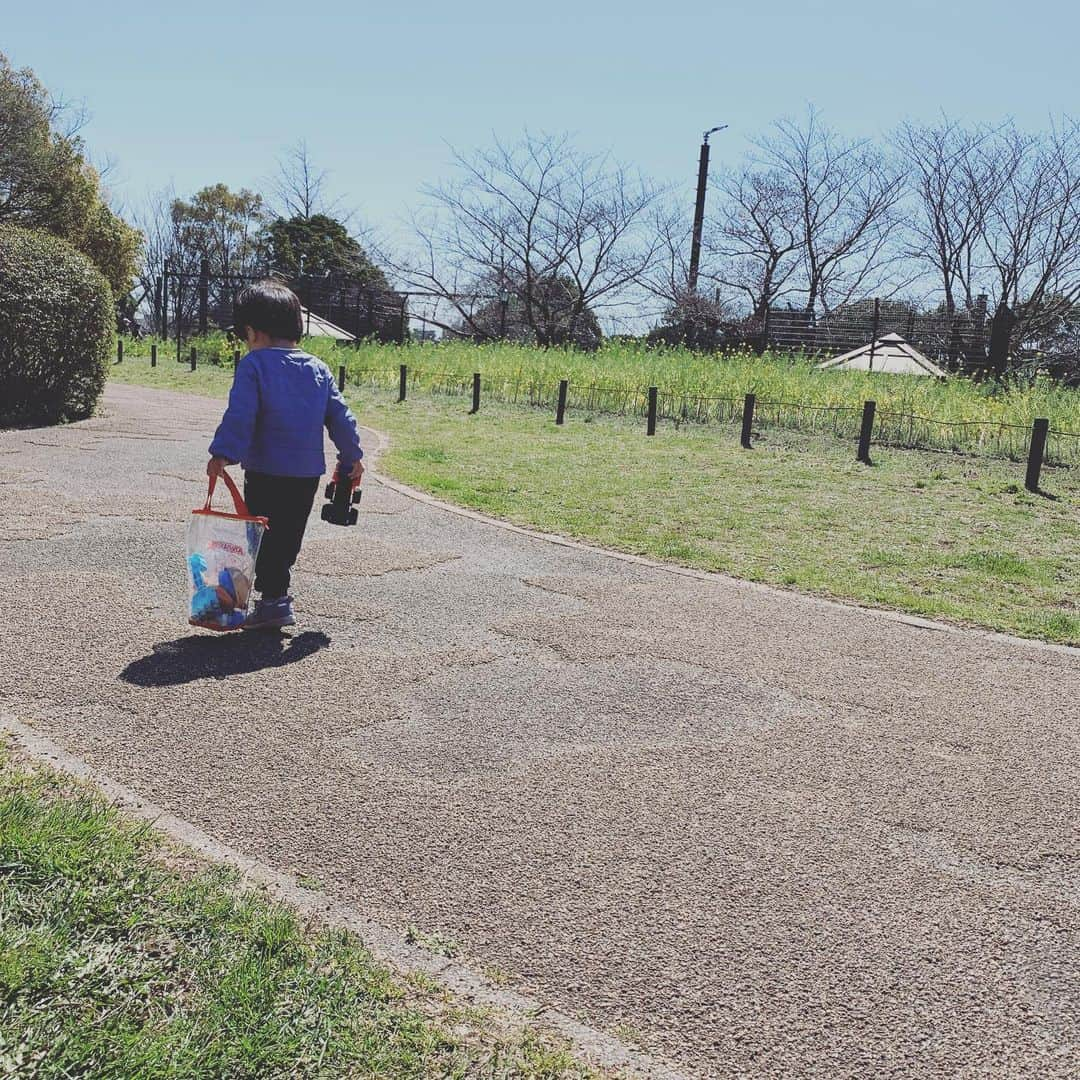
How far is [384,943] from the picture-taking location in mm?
2340

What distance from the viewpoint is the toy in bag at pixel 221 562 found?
13.8 feet

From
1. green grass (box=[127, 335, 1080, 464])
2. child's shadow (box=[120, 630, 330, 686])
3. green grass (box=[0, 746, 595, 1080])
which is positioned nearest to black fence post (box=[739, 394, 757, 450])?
green grass (box=[127, 335, 1080, 464])

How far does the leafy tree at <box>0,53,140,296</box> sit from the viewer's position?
96.2 feet

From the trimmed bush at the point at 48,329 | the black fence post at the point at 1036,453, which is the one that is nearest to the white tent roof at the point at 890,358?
the black fence post at the point at 1036,453

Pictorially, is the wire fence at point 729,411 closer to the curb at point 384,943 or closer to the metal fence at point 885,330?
the metal fence at point 885,330

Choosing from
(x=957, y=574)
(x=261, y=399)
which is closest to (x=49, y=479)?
(x=261, y=399)

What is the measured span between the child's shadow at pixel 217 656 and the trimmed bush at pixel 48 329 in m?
7.53

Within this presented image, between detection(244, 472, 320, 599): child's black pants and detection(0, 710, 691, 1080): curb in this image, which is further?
detection(244, 472, 320, 599): child's black pants

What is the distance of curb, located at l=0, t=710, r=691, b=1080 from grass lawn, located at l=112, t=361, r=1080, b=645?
384cm

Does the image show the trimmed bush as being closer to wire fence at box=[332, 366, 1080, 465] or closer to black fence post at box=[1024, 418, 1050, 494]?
wire fence at box=[332, 366, 1080, 465]

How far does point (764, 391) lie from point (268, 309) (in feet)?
40.6

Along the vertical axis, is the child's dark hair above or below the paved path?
above

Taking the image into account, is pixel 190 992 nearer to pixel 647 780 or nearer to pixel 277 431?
pixel 647 780

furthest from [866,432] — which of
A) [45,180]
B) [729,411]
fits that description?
[45,180]
